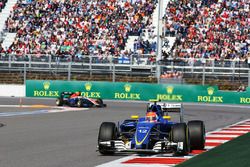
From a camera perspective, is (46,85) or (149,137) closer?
(149,137)

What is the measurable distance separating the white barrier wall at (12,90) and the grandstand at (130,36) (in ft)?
4.48

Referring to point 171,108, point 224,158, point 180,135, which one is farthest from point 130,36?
point 224,158

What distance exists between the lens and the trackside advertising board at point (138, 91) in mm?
39094

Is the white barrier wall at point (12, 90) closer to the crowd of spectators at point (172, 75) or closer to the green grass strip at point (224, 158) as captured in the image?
the crowd of spectators at point (172, 75)

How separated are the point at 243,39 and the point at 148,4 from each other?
860 centimetres

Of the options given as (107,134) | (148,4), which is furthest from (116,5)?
(107,134)

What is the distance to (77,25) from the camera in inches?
1844

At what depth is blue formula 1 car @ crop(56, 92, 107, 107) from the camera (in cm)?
3378

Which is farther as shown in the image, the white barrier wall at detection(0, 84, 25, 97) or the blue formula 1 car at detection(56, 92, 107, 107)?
the white barrier wall at detection(0, 84, 25, 97)

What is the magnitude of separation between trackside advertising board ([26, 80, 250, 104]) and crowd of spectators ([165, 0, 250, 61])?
106 inches

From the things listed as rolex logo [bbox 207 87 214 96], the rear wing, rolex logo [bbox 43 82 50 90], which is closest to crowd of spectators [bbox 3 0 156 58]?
rolex logo [bbox 43 82 50 90]

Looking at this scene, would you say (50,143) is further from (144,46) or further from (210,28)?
(144,46)

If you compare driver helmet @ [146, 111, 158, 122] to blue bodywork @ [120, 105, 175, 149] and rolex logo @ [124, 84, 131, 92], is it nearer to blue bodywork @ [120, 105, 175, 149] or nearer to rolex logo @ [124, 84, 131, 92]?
blue bodywork @ [120, 105, 175, 149]

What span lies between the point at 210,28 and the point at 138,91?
614cm
